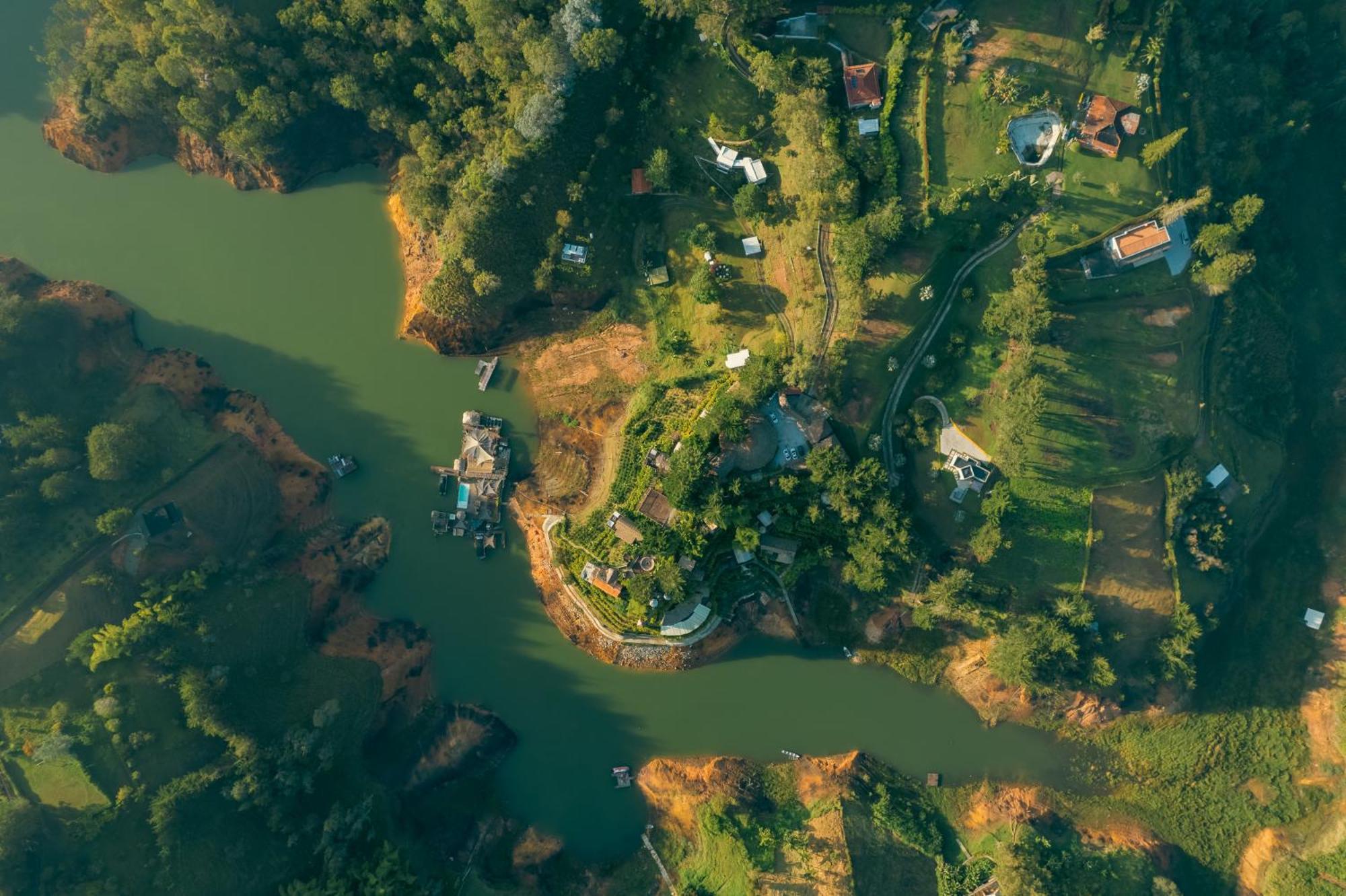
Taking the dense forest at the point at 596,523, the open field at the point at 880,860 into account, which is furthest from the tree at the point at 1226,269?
the open field at the point at 880,860

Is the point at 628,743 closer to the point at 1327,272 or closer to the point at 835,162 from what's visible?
the point at 835,162

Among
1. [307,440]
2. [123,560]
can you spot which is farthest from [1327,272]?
[123,560]

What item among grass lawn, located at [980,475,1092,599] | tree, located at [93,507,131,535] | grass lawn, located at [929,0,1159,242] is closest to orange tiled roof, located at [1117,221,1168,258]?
grass lawn, located at [929,0,1159,242]

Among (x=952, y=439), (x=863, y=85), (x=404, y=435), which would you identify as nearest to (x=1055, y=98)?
(x=863, y=85)

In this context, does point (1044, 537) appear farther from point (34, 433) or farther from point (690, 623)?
point (34, 433)

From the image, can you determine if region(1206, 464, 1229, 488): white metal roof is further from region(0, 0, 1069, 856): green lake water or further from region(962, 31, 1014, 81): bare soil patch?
region(962, 31, 1014, 81): bare soil patch

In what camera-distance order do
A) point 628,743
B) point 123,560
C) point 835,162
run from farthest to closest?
point 628,743 < point 123,560 < point 835,162
